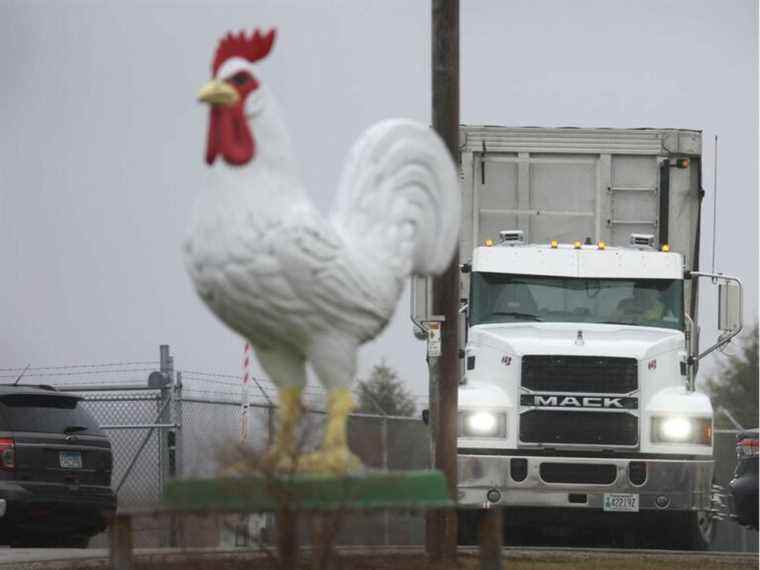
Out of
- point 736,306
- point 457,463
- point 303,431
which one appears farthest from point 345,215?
point 736,306

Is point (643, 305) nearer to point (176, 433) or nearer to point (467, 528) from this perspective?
point (467, 528)

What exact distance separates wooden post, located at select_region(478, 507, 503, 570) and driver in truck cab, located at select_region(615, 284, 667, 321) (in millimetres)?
9940

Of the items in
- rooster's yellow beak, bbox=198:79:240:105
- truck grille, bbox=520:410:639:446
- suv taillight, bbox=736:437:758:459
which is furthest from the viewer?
suv taillight, bbox=736:437:758:459

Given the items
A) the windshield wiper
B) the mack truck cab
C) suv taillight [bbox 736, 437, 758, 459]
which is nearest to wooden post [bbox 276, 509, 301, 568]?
the mack truck cab

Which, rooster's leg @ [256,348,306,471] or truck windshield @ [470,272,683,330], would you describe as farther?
truck windshield @ [470,272,683,330]

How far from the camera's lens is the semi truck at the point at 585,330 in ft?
62.5

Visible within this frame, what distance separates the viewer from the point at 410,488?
9406 millimetres

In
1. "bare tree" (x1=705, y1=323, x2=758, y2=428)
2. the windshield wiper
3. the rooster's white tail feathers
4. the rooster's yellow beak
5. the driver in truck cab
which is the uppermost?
the rooster's yellow beak

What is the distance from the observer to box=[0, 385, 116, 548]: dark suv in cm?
1916

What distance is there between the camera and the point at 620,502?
19.1 meters

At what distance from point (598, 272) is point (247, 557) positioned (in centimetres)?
949

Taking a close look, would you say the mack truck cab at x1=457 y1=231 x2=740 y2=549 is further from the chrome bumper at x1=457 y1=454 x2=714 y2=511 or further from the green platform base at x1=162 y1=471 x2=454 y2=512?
the green platform base at x1=162 y1=471 x2=454 y2=512

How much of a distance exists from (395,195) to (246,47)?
1040 millimetres

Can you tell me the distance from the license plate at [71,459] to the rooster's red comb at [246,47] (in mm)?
10948
